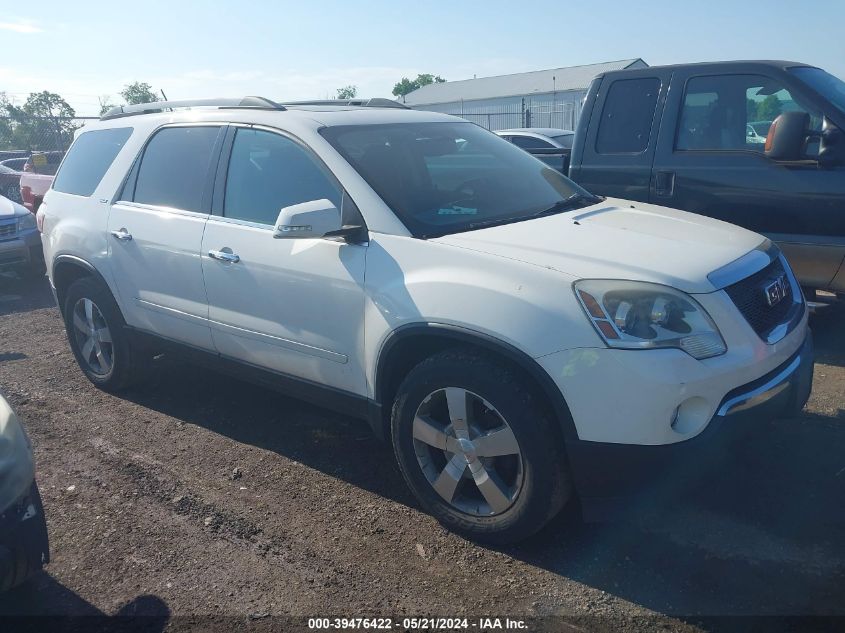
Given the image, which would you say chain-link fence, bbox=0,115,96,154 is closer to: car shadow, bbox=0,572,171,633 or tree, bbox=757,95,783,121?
tree, bbox=757,95,783,121

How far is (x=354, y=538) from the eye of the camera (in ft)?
11.0

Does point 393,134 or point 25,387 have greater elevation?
point 393,134

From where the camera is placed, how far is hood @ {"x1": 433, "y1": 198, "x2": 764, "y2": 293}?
294cm

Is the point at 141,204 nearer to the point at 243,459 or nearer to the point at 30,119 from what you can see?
the point at 243,459

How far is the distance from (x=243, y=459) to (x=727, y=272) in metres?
2.67

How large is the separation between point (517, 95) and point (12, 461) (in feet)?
133

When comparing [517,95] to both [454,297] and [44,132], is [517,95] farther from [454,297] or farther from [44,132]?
[454,297]

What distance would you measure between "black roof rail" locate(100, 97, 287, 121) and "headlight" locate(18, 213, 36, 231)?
461 cm

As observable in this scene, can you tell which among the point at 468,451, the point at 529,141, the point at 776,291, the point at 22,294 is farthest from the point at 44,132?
the point at 776,291

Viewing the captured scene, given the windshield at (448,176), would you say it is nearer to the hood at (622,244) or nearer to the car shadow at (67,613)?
the hood at (622,244)

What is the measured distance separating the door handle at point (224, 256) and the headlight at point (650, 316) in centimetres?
188

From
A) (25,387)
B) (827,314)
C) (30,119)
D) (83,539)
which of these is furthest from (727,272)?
(30,119)

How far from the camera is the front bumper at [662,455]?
110 inches

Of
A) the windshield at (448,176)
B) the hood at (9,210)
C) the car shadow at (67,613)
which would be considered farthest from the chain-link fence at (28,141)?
the car shadow at (67,613)
